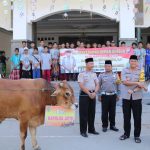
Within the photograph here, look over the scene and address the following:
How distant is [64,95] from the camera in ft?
24.5

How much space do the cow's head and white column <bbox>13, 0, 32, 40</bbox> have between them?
10.4 m

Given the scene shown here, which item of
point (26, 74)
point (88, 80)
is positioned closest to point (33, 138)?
point (88, 80)

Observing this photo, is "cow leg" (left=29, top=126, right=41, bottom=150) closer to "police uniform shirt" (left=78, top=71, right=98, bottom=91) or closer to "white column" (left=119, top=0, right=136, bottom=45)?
"police uniform shirt" (left=78, top=71, right=98, bottom=91)

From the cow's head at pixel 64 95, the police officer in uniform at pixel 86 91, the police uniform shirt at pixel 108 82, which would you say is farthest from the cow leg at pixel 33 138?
the police uniform shirt at pixel 108 82

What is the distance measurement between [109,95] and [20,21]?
8.55 metres

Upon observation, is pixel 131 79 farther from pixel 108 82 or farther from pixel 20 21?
pixel 20 21

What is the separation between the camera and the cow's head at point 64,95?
7.46 metres

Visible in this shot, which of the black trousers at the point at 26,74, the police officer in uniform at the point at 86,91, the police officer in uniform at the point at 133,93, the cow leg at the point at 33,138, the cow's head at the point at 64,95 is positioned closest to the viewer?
the cow's head at the point at 64,95

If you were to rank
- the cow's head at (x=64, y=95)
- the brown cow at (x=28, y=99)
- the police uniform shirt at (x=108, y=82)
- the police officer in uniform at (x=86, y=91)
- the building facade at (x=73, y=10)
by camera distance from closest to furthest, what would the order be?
the brown cow at (x=28, y=99)
the cow's head at (x=64, y=95)
the police officer in uniform at (x=86, y=91)
the police uniform shirt at (x=108, y=82)
the building facade at (x=73, y=10)

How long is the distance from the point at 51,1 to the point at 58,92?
34.4 feet

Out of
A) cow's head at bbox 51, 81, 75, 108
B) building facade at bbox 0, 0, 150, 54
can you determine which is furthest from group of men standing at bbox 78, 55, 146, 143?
building facade at bbox 0, 0, 150, 54

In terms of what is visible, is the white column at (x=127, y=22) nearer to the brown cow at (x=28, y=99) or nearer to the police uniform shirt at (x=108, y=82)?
the police uniform shirt at (x=108, y=82)

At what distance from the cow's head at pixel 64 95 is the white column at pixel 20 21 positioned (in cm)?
1037

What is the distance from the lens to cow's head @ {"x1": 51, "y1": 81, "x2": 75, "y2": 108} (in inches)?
294
